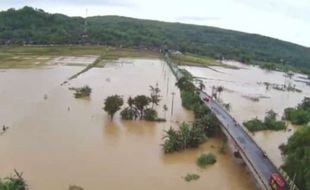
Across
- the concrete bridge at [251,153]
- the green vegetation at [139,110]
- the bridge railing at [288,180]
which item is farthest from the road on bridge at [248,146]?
the green vegetation at [139,110]

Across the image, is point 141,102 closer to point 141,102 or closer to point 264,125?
point 141,102

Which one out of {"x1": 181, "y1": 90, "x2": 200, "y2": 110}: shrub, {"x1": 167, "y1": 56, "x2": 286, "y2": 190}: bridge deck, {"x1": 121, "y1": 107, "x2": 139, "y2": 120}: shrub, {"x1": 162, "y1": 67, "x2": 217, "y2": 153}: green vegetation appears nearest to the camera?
{"x1": 167, "y1": 56, "x2": 286, "y2": 190}: bridge deck

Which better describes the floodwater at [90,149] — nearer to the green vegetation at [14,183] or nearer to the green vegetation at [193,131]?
the green vegetation at [193,131]

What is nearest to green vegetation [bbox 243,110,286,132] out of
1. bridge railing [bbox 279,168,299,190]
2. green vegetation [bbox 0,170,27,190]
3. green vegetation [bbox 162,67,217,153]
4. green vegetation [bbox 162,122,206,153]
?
green vegetation [bbox 162,67,217,153]

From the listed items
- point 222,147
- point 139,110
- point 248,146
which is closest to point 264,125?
point 222,147

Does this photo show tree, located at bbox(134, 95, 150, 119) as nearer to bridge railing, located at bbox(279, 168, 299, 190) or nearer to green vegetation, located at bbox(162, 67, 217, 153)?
green vegetation, located at bbox(162, 67, 217, 153)

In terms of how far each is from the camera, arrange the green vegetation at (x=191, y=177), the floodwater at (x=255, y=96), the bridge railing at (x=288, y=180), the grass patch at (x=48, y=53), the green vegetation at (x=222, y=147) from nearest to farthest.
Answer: the bridge railing at (x=288, y=180)
the green vegetation at (x=191, y=177)
the green vegetation at (x=222, y=147)
the floodwater at (x=255, y=96)
the grass patch at (x=48, y=53)
